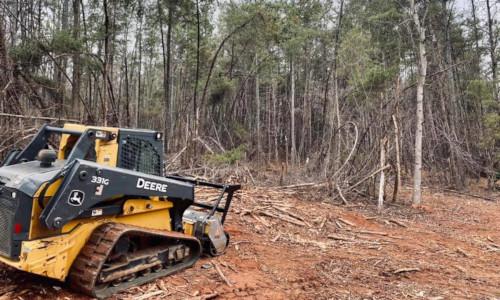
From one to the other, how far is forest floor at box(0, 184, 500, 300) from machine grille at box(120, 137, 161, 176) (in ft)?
3.94

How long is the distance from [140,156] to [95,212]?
869mm

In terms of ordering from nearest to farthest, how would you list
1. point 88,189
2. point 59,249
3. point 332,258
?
point 59,249
point 88,189
point 332,258

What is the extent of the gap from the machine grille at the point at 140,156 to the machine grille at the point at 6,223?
104 centimetres

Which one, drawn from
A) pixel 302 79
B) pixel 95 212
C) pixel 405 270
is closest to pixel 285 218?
pixel 405 270

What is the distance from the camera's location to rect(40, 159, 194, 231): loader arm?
301 cm

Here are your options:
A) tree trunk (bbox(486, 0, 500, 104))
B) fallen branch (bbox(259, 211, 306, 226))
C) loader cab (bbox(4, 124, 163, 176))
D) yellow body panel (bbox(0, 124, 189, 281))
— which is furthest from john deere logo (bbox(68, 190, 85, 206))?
tree trunk (bbox(486, 0, 500, 104))

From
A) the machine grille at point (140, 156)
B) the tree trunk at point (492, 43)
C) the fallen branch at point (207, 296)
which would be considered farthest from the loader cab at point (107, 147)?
the tree trunk at point (492, 43)

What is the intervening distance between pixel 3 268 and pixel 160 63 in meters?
23.7

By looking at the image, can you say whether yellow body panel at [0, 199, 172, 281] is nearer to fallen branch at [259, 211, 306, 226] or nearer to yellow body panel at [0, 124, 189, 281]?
yellow body panel at [0, 124, 189, 281]

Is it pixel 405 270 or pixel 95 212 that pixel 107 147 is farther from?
pixel 405 270

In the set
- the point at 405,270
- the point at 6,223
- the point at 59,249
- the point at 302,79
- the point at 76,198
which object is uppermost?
the point at 302,79

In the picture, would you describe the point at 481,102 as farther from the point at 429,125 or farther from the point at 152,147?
the point at 152,147

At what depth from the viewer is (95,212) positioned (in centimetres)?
337

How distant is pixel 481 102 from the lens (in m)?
14.8
